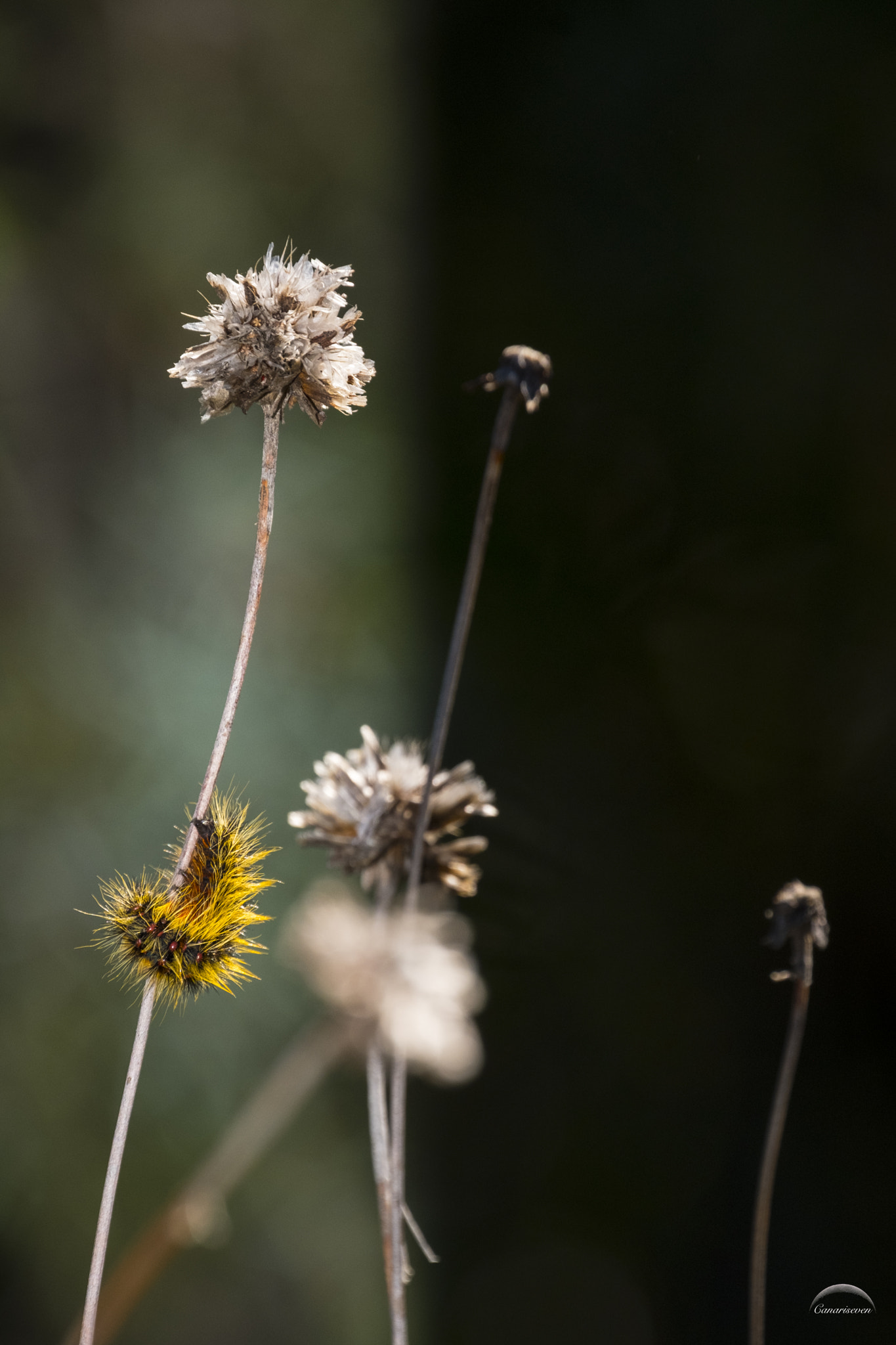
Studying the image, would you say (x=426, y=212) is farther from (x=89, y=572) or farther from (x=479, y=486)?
(x=89, y=572)

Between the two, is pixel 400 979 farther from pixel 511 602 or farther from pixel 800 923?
pixel 511 602

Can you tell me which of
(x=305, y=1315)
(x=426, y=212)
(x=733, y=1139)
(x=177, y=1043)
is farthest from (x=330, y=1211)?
(x=426, y=212)

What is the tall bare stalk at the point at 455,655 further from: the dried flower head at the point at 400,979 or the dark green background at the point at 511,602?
the dark green background at the point at 511,602

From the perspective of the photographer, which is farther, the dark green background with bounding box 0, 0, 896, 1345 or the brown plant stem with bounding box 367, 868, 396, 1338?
the dark green background with bounding box 0, 0, 896, 1345
